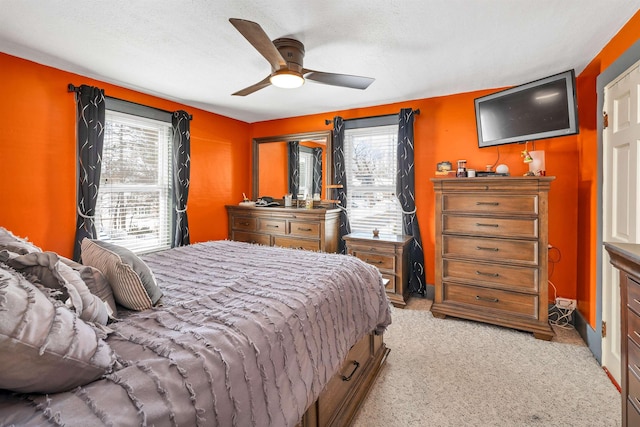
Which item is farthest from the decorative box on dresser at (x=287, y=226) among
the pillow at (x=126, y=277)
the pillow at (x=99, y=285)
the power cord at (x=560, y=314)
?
the pillow at (x=99, y=285)

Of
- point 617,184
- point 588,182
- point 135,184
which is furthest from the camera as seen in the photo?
point 135,184

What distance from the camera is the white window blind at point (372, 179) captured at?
13.0 feet

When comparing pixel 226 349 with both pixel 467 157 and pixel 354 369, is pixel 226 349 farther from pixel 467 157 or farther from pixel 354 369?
pixel 467 157

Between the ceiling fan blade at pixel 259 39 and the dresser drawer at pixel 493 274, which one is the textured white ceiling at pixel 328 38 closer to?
the ceiling fan blade at pixel 259 39

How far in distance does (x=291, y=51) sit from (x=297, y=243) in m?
2.44

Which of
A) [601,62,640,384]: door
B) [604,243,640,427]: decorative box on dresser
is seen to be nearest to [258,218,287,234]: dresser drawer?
[601,62,640,384]: door

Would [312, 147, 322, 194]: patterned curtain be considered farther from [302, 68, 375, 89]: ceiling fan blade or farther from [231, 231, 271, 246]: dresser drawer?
[302, 68, 375, 89]: ceiling fan blade

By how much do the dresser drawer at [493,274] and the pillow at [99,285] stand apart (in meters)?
2.82

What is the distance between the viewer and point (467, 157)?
3473 millimetres

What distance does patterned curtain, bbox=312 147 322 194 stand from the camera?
172 inches

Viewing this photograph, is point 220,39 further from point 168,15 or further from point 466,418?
point 466,418

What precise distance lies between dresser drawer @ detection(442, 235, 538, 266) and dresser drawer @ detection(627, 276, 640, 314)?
1.77 m

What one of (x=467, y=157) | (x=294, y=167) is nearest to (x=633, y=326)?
(x=467, y=157)

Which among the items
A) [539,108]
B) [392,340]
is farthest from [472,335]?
[539,108]
